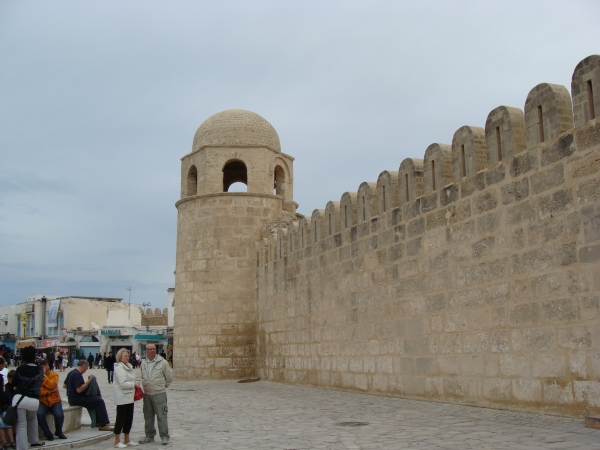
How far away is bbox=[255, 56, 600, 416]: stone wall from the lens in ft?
20.4

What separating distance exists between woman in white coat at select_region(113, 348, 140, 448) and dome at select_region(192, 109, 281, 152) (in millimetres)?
9978

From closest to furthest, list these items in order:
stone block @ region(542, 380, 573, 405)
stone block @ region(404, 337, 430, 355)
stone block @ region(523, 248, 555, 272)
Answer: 1. stone block @ region(542, 380, 573, 405)
2. stone block @ region(523, 248, 555, 272)
3. stone block @ region(404, 337, 430, 355)

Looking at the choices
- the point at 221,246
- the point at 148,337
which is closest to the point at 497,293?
the point at 221,246

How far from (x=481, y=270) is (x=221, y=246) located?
8671 millimetres

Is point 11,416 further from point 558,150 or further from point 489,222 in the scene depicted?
point 558,150

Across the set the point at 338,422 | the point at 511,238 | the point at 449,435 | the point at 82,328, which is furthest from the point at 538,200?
the point at 82,328

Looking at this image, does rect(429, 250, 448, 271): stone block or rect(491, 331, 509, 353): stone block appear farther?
rect(429, 250, 448, 271): stone block

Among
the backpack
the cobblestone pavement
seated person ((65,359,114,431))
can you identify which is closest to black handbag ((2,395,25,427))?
the backpack

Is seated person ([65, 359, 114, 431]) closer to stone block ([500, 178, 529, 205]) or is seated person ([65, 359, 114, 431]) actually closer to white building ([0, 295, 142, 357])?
stone block ([500, 178, 529, 205])

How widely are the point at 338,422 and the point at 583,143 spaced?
3898 millimetres

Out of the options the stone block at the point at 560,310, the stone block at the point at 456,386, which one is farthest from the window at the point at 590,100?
the stone block at the point at 456,386

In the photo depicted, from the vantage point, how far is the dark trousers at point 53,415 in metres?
6.46

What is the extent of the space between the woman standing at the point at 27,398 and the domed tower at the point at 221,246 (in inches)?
346

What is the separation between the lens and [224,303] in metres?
15.1
